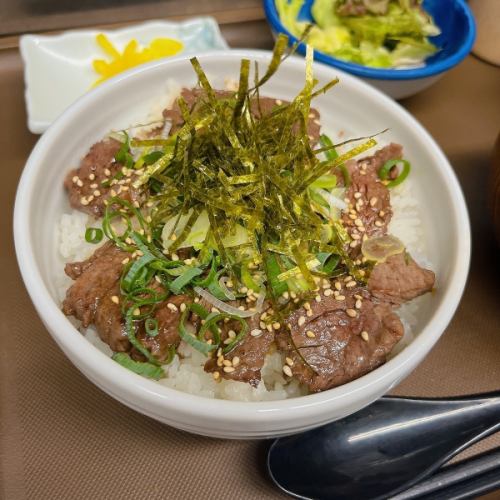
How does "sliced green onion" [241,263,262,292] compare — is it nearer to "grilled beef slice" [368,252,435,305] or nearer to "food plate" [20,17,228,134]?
"grilled beef slice" [368,252,435,305]

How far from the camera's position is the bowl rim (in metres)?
1.91

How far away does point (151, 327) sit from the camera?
1.12 meters

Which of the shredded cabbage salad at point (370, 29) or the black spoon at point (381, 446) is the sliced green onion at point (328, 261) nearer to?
the black spoon at point (381, 446)

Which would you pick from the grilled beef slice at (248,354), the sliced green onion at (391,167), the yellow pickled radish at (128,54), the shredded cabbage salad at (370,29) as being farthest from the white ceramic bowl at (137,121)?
the shredded cabbage salad at (370,29)

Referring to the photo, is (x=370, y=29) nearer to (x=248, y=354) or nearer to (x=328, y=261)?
(x=328, y=261)

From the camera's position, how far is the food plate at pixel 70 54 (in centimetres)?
195

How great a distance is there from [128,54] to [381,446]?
1.81m

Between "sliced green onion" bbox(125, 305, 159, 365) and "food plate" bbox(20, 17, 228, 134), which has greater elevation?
"food plate" bbox(20, 17, 228, 134)

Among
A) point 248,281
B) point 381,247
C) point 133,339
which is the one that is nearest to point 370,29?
point 381,247

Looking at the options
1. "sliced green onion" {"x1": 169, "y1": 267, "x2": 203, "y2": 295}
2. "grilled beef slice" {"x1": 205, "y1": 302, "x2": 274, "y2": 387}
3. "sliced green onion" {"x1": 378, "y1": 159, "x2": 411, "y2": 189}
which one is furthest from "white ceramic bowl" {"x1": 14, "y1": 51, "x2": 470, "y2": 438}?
"sliced green onion" {"x1": 169, "y1": 267, "x2": 203, "y2": 295}

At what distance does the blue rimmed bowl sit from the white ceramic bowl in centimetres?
47

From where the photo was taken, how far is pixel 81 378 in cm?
137

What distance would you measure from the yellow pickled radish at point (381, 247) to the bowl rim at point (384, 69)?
2.88 feet

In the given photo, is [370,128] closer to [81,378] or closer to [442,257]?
[442,257]
